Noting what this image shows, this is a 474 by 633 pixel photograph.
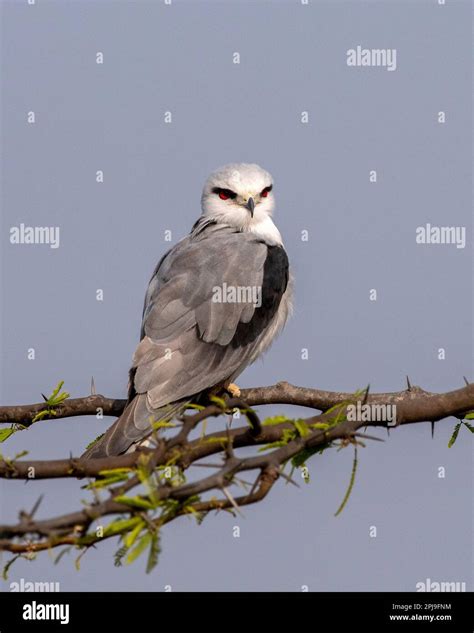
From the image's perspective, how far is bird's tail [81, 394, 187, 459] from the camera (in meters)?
5.57

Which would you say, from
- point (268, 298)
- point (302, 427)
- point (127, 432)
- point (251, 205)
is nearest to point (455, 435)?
point (302, 427)

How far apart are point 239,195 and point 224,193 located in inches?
7.1

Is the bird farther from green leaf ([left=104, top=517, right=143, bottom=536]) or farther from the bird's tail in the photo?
green leaf ([left=104, top=517, right=143, bottom=536])

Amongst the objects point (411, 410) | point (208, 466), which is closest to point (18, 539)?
point (208, 466)

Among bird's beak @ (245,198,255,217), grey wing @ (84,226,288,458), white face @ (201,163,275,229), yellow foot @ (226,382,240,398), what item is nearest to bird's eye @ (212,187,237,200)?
white face @ (201,163,275,229)

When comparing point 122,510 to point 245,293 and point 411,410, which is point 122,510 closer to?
point 411,410

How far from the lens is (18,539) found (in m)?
2.81

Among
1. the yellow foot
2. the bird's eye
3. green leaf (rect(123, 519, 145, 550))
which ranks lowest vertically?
green leaf (rect(123, 519, 145, 550))

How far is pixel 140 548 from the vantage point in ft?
9.98

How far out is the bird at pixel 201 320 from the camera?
616cm

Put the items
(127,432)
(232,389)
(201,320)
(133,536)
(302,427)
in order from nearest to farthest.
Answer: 1. (133,536)
2. (302,427)
3. (127,432)
4. (201,320)
5. (232,389)

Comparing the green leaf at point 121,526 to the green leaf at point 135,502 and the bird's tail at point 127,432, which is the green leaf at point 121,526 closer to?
the green leaf at point 135,502

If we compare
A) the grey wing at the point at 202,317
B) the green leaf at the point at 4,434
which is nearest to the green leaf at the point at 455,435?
the grey wing at the point at 202,317

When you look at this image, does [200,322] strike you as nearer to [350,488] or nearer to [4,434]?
[4,434]
